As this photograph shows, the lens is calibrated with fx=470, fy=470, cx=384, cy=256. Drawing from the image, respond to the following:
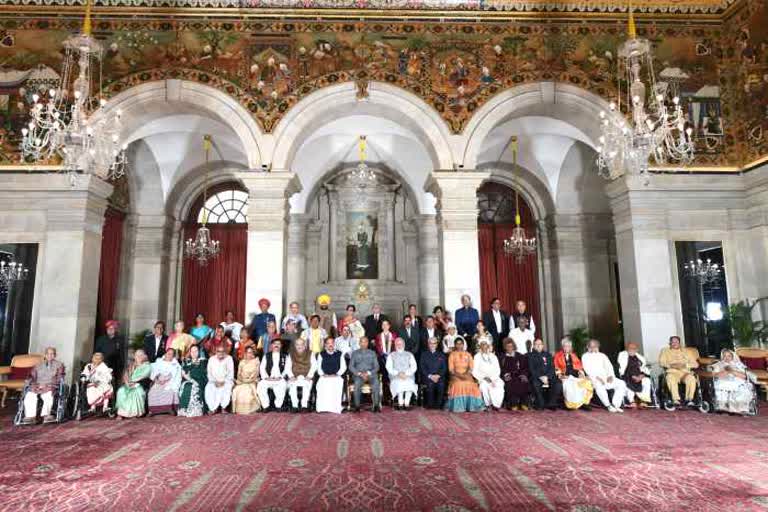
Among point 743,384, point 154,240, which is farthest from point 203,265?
point 743,384

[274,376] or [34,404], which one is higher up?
[274,376]

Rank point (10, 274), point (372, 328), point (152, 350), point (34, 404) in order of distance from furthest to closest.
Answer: point (372, 328)
point (10, 274)
point (152, 350)
point (34, 404)

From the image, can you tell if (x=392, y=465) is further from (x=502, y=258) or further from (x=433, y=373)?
(x=502, y=258)

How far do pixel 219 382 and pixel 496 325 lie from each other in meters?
4.41

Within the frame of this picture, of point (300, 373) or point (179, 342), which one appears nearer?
point (300, 373)

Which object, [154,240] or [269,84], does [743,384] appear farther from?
[154,240]

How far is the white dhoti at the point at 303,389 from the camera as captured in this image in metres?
6.64

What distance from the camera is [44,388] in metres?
6.22

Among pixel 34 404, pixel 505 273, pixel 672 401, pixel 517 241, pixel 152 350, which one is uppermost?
pixel 517 241

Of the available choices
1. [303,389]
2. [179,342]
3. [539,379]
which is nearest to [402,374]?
[303,389]

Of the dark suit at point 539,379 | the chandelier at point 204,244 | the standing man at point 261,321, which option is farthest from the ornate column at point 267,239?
the dark suit at point 539,379

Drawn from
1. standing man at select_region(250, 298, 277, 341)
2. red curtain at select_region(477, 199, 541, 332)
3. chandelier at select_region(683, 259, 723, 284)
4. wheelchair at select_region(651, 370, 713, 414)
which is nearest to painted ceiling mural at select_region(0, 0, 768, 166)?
chandelier at select_region(683, 259, 723, 284)

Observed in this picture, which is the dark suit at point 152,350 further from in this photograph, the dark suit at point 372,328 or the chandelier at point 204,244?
the chandelier at point 204,244

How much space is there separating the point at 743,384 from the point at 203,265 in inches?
444
